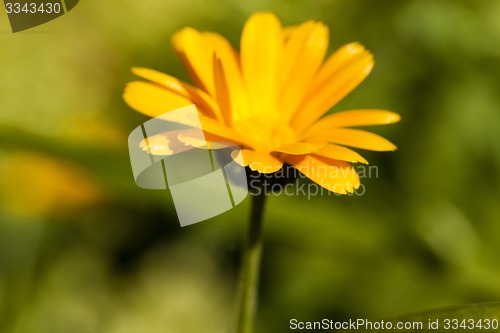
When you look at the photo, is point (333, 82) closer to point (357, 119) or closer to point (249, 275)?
point (357, 119)

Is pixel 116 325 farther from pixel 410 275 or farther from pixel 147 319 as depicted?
pixel 410 275

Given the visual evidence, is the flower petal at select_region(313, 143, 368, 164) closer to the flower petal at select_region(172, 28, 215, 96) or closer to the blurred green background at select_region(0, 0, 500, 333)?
the flower petal at select_region(172, 28, 215, 96)

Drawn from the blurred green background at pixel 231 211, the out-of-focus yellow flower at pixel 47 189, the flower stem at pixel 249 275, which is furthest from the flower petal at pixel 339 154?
the out-of-focus yellow flower at pixel 47 189

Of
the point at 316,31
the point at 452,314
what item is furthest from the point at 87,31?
the point at 452,314

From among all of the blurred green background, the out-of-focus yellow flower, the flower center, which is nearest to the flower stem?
the flower center

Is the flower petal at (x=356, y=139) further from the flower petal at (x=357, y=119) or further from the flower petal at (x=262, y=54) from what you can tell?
the flower petal at (x=262, y=54)

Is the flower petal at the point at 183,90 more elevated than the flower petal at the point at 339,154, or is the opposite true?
the flower petal at the point at 183,90

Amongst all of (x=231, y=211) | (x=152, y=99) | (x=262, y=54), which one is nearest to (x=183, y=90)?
(x=152, y=99)
